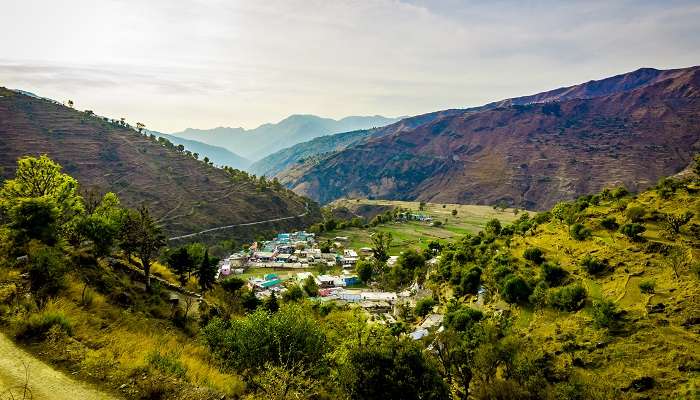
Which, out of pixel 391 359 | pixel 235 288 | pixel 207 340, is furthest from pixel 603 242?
pixel 235 288

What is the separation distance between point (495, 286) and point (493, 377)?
17692 millimetres

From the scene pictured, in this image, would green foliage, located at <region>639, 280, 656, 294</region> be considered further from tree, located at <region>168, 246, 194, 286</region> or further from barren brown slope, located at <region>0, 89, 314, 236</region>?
barren brown slope, located at <region>0, 89, 314, 236</region>

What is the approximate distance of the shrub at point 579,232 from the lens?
42.3 m

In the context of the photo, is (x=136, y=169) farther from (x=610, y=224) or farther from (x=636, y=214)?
(x=636, y=214)

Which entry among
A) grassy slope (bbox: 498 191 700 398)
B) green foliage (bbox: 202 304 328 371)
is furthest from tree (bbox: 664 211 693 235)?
green foliage (bbox: 202 304 328 371)

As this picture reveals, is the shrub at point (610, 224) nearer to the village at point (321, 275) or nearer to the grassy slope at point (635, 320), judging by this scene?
the grassy slope at point (635, 320)

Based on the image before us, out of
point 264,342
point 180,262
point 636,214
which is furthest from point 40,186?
point 636,214

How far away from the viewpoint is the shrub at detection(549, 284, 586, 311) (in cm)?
3400

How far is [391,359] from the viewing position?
19.9 metres

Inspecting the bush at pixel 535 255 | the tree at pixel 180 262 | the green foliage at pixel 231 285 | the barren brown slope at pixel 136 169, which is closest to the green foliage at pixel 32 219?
the tree at pixel 180 262

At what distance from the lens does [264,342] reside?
69.1 ft

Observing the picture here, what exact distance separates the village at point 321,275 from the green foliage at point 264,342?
922 inches

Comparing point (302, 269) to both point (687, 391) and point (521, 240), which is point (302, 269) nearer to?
point (521, 240)

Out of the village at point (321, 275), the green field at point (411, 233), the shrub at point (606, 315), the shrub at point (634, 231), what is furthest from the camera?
the green field at point (411, 233)
